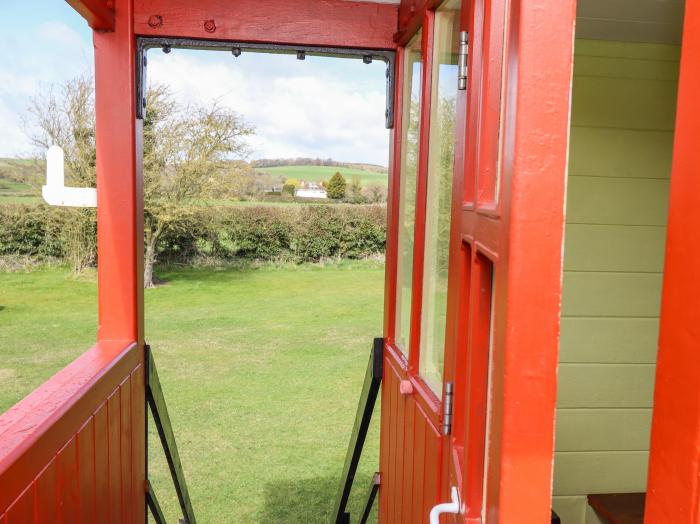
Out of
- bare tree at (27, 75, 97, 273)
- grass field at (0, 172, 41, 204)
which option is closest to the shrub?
bare tree at (27, 75, 97, 273)

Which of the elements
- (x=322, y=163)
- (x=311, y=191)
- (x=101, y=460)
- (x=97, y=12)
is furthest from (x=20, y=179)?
(x=101, y=460)

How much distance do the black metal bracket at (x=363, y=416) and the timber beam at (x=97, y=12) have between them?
154cm

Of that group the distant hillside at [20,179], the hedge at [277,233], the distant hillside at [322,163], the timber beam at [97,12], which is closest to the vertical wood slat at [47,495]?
the timber beam at [97,12]

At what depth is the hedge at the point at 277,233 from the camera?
12352 millimetres

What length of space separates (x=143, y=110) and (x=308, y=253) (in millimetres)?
10786

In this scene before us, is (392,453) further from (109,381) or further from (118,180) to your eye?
(118,180)

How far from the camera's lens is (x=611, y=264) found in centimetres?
262

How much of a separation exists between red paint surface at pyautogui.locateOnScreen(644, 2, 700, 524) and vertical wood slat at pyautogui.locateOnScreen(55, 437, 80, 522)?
1303 mm

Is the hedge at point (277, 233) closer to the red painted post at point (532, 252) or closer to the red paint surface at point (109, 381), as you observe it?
the red paint surface at point (109, 381)

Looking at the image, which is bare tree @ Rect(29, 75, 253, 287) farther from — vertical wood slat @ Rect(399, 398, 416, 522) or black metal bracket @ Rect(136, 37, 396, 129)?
vertical wood slat @ Rect(399, 398, 416, 522)

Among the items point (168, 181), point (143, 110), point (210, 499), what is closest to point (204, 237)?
point (168, 181)

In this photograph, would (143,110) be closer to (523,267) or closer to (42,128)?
(523,267)

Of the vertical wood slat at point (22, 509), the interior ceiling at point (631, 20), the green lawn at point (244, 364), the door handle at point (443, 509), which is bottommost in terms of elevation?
the green lawn at point (244, 364)

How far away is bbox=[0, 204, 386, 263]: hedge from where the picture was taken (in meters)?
12.4
